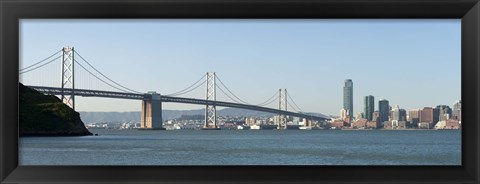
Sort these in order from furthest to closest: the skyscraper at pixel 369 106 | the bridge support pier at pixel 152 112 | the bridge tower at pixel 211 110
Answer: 1. the skyscraper at pixel 369 106
2. the bridge tower at pixel 211 110
3. the bridge support pier at pixel 152 112

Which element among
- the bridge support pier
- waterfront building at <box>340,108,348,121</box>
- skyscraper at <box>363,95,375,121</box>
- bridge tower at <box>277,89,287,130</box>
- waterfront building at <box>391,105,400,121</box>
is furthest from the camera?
Answer: waterfront building at <box>391,105,400,121</box>

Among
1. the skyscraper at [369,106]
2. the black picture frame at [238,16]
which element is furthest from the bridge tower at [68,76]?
the black picture frame at [238,16]

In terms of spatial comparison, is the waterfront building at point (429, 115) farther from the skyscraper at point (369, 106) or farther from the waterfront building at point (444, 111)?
the skyscraper at point (369, 106)

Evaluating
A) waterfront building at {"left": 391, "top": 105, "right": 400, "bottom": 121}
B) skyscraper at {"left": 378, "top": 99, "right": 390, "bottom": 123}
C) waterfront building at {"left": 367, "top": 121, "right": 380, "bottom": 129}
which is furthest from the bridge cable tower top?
waterfront building at {"left": 391, "top": 105, "right": 400, "bottom": 121}

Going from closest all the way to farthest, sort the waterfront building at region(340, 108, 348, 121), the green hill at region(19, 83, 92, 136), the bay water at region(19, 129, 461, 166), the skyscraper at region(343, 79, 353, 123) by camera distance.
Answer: the bay water at region(19, 129, 461, 166) → the green hill at region(19, 83, 92, 136) → the skyscraper at region(343, 79, 353, 123) → the waterfront building at region(340, 108, 348, 121)

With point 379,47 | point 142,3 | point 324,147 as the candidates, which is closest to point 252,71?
point 379,47

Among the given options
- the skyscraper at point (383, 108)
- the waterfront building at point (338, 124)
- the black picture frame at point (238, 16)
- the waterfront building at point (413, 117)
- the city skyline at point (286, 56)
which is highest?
the city skyline at point (286, 56)

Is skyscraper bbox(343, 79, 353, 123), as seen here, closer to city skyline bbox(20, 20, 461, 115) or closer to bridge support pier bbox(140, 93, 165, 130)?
city skyline bbox(20, 20, 461, 115)
